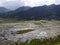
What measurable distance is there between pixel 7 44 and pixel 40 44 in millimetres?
5833

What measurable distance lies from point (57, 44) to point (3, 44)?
9037 millimetres

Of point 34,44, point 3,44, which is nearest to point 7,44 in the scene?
point 3,44

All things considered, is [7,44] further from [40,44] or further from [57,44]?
[57,44]

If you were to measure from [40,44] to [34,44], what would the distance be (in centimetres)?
138

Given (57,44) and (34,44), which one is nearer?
(34,44)

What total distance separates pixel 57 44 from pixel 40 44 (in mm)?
3053

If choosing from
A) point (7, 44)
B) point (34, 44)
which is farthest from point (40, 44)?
point (7, 44)

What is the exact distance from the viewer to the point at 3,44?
3102cm

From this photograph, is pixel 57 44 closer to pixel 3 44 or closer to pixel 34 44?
pixel 34 44

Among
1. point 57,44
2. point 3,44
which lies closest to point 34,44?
point 57,44

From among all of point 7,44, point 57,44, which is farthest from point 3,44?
point 57,44

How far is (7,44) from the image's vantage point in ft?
100

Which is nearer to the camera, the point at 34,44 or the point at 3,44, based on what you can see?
the point at 34,44

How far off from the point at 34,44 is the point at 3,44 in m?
6.32
